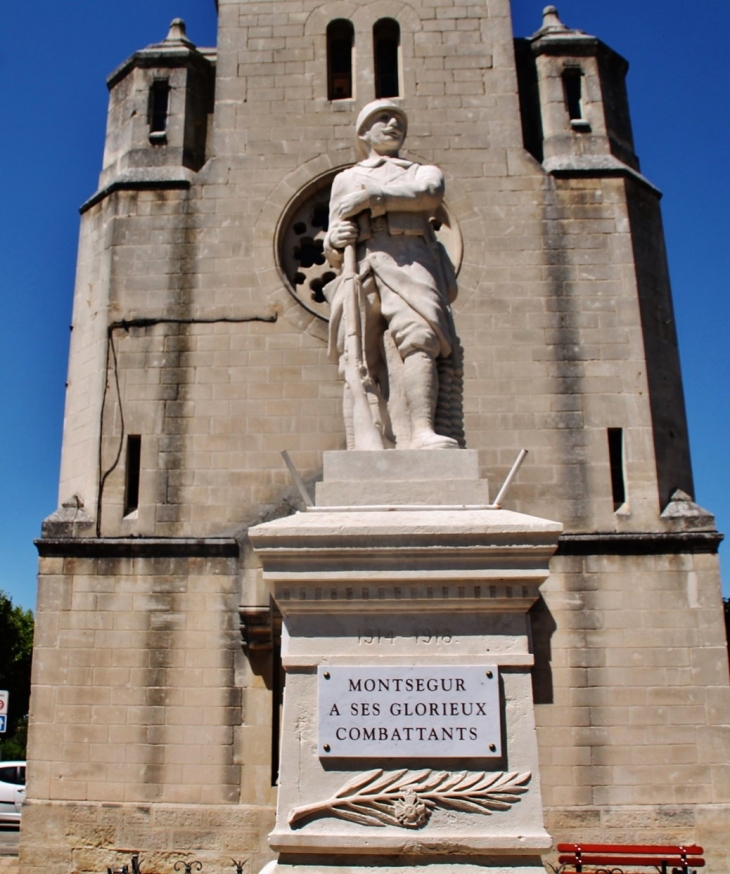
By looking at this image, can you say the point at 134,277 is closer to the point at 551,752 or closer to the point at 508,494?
the point at 508,494

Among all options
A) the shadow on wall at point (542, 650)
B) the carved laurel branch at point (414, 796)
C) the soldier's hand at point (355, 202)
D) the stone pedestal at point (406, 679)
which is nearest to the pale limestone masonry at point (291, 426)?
the shadow on wall at point (542, 650)

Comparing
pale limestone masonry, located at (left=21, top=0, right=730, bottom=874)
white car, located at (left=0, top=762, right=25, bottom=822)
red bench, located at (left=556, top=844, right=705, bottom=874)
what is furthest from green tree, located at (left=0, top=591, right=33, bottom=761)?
red bench, located at (left=556, top=844, right=705, bottom=874)

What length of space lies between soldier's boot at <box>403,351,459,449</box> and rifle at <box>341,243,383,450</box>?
0.19 metres

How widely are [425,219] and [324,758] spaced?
9.99 ft

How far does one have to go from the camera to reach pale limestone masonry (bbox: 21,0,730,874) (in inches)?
411

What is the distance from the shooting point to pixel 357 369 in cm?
502

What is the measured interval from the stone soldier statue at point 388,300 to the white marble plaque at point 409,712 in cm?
131

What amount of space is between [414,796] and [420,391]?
2.11m

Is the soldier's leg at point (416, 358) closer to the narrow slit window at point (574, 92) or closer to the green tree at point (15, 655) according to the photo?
the narrow slit window at point (574, 92)

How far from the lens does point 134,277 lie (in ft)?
41.1

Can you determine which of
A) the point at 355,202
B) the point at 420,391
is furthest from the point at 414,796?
the point at 355,202

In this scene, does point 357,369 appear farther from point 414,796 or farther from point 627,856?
point 627,856

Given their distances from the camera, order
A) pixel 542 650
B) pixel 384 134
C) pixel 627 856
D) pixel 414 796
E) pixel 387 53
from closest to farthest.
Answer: pixel 414 796
pixel 384 134
pixel 627 856
pixel 542 650
pixel 387 53

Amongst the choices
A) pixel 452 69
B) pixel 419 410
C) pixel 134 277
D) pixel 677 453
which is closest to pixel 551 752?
pixel 677 453
